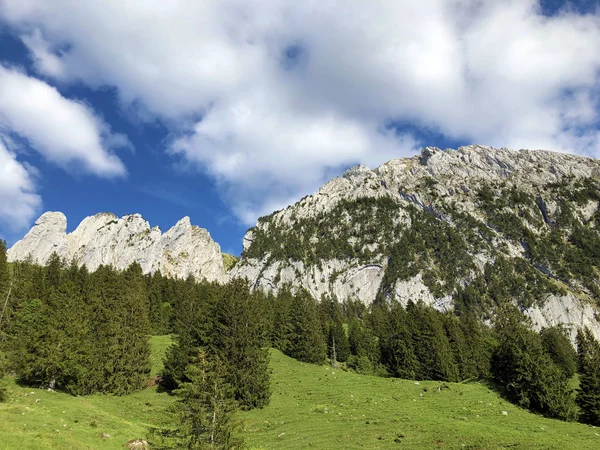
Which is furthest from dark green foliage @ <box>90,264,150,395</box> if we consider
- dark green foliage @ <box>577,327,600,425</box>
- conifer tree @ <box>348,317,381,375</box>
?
dark green foliage @ <box>577,327,600,425</box>

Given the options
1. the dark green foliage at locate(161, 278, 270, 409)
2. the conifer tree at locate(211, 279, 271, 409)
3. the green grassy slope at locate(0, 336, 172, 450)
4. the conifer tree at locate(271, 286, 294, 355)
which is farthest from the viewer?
the conifer tree at locate(271, 286, 294, 355)

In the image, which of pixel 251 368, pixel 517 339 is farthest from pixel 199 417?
pixel 517 339

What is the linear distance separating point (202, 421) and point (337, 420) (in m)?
21.5

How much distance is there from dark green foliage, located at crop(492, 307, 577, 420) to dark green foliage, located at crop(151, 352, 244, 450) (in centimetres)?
4330

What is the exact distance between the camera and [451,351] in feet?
239

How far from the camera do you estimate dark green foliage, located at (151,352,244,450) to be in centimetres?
1772

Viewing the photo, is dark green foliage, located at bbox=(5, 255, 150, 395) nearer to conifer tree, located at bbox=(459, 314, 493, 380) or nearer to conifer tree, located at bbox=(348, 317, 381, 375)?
conifer tree, located at bbox=(348, 317, 381, 375)

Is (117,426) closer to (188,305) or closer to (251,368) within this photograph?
(251,368)

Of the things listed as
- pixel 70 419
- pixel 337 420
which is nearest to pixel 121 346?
pixel 70 419

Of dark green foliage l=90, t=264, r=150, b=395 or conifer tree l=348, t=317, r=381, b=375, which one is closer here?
dark green foliage l=90, t=264, r=150, b=395

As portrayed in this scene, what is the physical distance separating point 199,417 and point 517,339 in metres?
51.4

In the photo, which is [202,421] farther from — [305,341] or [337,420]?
[305,341]

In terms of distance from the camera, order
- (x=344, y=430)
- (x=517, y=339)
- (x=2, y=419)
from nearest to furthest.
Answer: (x=2, y=419) < (x=344, y=430) < (x=517, y=339)

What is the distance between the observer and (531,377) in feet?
151
